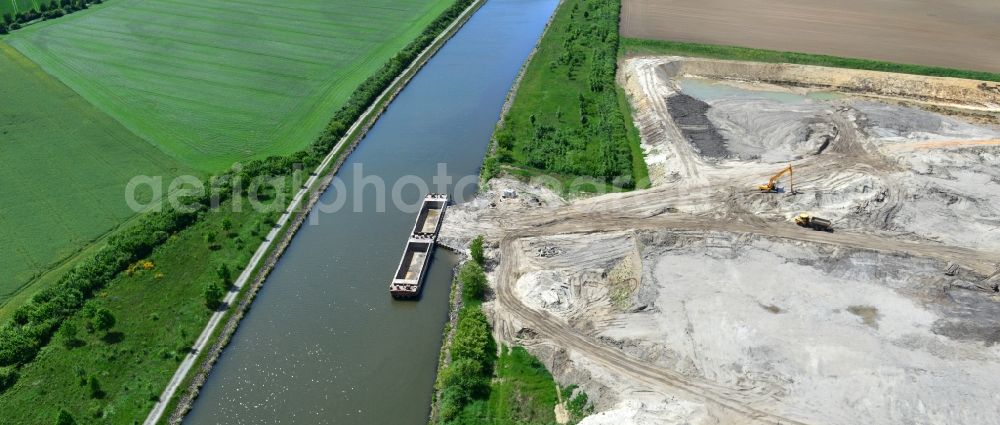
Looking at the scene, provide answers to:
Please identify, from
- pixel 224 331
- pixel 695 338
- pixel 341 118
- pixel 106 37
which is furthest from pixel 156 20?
pixel 695 338

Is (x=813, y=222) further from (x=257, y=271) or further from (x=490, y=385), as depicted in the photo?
(x=257, y=271)

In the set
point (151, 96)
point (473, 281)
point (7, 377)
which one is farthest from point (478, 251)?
point (151, 96)

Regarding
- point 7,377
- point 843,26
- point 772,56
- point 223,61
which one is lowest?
point 7,377

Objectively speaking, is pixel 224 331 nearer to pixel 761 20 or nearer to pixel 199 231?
pixel 199 231

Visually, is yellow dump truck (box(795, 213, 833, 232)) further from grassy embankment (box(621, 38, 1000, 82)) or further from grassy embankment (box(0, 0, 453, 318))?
grassy embankment (box(0, 0, 453, 318))

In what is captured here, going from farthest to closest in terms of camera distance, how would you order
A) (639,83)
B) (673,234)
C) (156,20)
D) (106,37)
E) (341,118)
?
(156,20) → (106,37) → (639,83) → (341,118) → (673,234)

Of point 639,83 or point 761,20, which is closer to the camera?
point 639,83

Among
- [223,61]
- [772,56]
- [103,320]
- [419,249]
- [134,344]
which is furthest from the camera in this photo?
[772,56]
